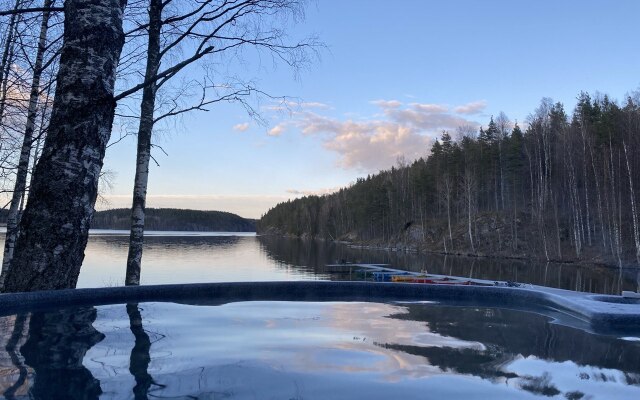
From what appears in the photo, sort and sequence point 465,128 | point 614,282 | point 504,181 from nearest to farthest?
point 614,282, point 504,181, point 465,128

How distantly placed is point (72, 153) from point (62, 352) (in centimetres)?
118

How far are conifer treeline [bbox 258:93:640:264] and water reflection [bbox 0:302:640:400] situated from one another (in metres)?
30.7

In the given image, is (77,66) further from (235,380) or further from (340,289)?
(340,289)

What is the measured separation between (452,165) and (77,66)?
5546 centimetres

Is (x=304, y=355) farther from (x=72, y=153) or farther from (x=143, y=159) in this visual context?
(x=143, y=159)

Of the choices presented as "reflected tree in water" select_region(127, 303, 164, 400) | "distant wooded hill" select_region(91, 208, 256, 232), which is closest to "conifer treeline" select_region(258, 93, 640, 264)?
"reflected tree in water" select_region(127, 303, 164, 400)

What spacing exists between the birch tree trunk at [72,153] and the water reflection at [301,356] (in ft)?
1.66

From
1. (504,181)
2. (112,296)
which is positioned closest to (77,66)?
(112,296)

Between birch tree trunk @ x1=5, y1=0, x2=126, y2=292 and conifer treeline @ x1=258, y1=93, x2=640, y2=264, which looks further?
conifer treeline @ x1=258, y1=93, x2=640, y2=264

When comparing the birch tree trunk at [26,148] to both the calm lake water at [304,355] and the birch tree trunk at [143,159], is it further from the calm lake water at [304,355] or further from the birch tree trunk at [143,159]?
the calm lake water at [304,355]

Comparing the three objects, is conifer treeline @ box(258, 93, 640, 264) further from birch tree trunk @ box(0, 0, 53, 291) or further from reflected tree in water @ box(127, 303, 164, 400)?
reflected tree in water @ box(127, 303, 164, 400)

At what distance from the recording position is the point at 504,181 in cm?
5150

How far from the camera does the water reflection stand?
2.10 metres

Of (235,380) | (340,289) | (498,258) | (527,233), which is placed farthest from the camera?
(527,233)
